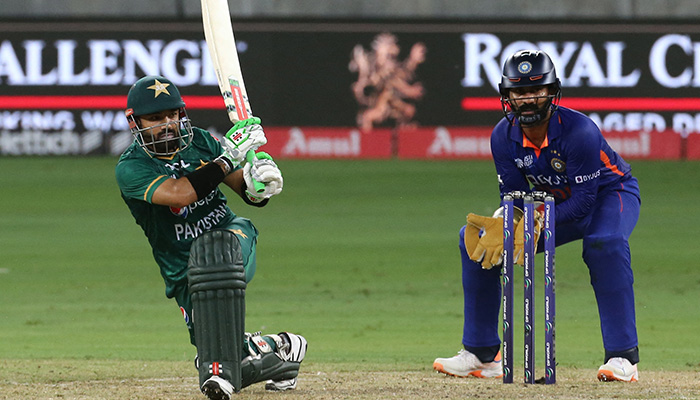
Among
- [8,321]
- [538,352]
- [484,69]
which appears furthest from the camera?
[484,69]

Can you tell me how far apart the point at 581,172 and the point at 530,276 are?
2.19 feet

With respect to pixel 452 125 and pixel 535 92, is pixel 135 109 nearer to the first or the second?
pixel 535 92

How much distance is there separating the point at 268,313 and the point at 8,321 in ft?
6.01

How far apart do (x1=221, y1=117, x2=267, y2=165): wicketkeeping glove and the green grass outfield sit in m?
1.64

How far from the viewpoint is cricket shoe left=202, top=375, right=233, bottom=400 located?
494 centimetres

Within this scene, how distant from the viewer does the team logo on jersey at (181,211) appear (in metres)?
5.40

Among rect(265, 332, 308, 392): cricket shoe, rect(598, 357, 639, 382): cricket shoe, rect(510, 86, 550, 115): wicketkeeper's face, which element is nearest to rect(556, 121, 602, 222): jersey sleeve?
rect(510, 86, 550, 115): wicketkeeper's face

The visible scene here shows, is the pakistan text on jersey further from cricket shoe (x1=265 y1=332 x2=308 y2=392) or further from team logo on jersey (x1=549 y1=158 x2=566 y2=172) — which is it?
team logo on jersey (x1=549 y1=158 x2=566 y2=172)

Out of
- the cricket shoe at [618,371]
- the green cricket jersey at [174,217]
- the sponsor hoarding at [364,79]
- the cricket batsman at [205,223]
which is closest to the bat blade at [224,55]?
the cricket batsman at [205,223]

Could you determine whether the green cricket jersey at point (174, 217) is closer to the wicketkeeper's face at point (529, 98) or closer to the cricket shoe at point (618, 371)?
the wicketkeeper's face at point (529, 98)

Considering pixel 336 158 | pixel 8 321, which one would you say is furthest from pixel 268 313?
pixel 336 158

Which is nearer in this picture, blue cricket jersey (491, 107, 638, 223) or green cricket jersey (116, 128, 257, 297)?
green cricket jersey (116, 128, 257, 297)

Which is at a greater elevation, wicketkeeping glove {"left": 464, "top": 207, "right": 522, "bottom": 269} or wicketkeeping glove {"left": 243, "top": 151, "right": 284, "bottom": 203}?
wicketkeeping glove {"left": 243, "top": 151, "right": 284, "bottom": 203}

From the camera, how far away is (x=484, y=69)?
71.3 ft
